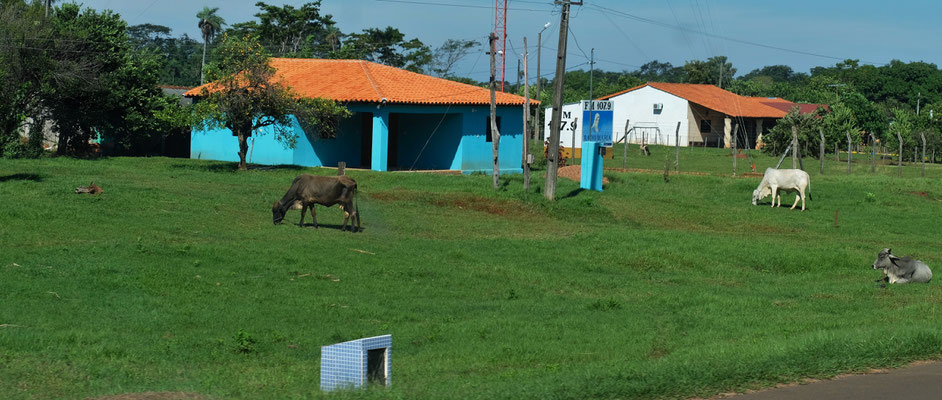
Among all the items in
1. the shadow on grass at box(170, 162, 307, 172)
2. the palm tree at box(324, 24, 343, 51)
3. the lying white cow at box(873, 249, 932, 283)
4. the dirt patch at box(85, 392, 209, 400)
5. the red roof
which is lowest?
the dirt patch at box(85, 392, 209, 400)

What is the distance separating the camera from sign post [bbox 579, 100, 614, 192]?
34.1 meters

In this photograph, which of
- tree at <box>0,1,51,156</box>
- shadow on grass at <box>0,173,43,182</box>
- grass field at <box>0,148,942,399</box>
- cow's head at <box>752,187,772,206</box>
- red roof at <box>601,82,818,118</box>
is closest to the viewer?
grass field at <box>0,148,942,399</box>

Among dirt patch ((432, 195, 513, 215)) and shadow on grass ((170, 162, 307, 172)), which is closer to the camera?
dirt patch ((432, 195, 513, 215))

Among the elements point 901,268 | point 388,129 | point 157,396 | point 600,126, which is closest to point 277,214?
point 901,268

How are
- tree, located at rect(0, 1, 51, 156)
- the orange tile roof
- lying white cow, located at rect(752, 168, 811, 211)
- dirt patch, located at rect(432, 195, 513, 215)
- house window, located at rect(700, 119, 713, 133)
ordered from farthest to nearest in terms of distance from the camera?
house window, located at rect(700, 119, 713, 133) → the orange tile roof → tree, located at rect(0, 1, 51, 156) → lying white cow, located at rect(752, 168, 811, 211) → dirt patch, located at rect(432, 195, 513, 215)

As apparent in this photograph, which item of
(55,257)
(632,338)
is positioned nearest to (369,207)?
(55,257)

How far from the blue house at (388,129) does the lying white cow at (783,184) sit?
1231 cm

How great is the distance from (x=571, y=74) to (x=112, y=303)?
12755cm

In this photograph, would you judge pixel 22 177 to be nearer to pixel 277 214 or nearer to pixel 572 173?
pixel 277 214

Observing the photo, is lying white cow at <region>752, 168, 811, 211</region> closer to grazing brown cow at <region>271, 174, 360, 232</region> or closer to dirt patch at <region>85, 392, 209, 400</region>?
grazing brown cow at <region>271, 174, 360, 232</region>

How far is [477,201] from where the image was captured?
3022 centimetres

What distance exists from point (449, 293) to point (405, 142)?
29.2 metres

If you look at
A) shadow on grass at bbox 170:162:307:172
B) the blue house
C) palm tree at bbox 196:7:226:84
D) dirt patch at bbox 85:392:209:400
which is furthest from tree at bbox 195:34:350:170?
palm tree at bbox 196:7:226:84

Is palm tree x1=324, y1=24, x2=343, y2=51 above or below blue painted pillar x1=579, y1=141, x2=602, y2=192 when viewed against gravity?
above
